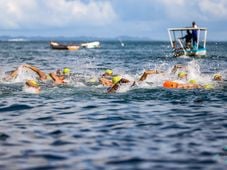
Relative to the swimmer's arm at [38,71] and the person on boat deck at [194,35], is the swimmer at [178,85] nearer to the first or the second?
the swimmer's arm at [38,71]

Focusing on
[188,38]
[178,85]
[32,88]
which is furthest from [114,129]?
[188,38]

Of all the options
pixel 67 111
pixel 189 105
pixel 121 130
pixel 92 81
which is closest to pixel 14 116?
pixel 67 111

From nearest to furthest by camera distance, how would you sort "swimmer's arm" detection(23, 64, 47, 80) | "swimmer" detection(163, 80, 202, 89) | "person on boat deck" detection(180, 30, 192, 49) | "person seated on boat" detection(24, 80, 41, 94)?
"person seated on boat" detection(24, 80, 41, 94) < "swimmer's arm" detection(23, 64, 47, 80) < "swimmer" detection(163, 80, 202, 89) < "person on boat deck" detection(180, 30, 192, 49)

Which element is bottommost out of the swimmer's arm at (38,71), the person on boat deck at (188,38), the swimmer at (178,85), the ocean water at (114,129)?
the ocean water at (114,129)

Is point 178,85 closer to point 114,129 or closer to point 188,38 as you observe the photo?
point 114,129

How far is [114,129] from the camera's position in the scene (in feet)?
37.1

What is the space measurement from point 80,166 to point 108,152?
115cm

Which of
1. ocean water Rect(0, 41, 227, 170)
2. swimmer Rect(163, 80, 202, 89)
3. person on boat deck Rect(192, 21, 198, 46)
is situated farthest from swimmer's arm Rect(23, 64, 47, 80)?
person on boat deck Rect(192, 21, 198, 46)

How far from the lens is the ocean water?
27.7 ft

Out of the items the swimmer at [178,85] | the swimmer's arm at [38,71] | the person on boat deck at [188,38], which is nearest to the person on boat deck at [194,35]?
the person on boat deck at [188,38]

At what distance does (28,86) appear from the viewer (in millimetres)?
18812

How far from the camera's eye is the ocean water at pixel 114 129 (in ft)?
27.7

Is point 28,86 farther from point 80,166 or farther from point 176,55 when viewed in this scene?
point 176,55

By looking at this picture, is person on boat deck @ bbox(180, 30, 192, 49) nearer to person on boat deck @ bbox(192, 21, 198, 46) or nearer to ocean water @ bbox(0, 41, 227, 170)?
person on boat deck @ bbox(192, 21, 198, 46)
